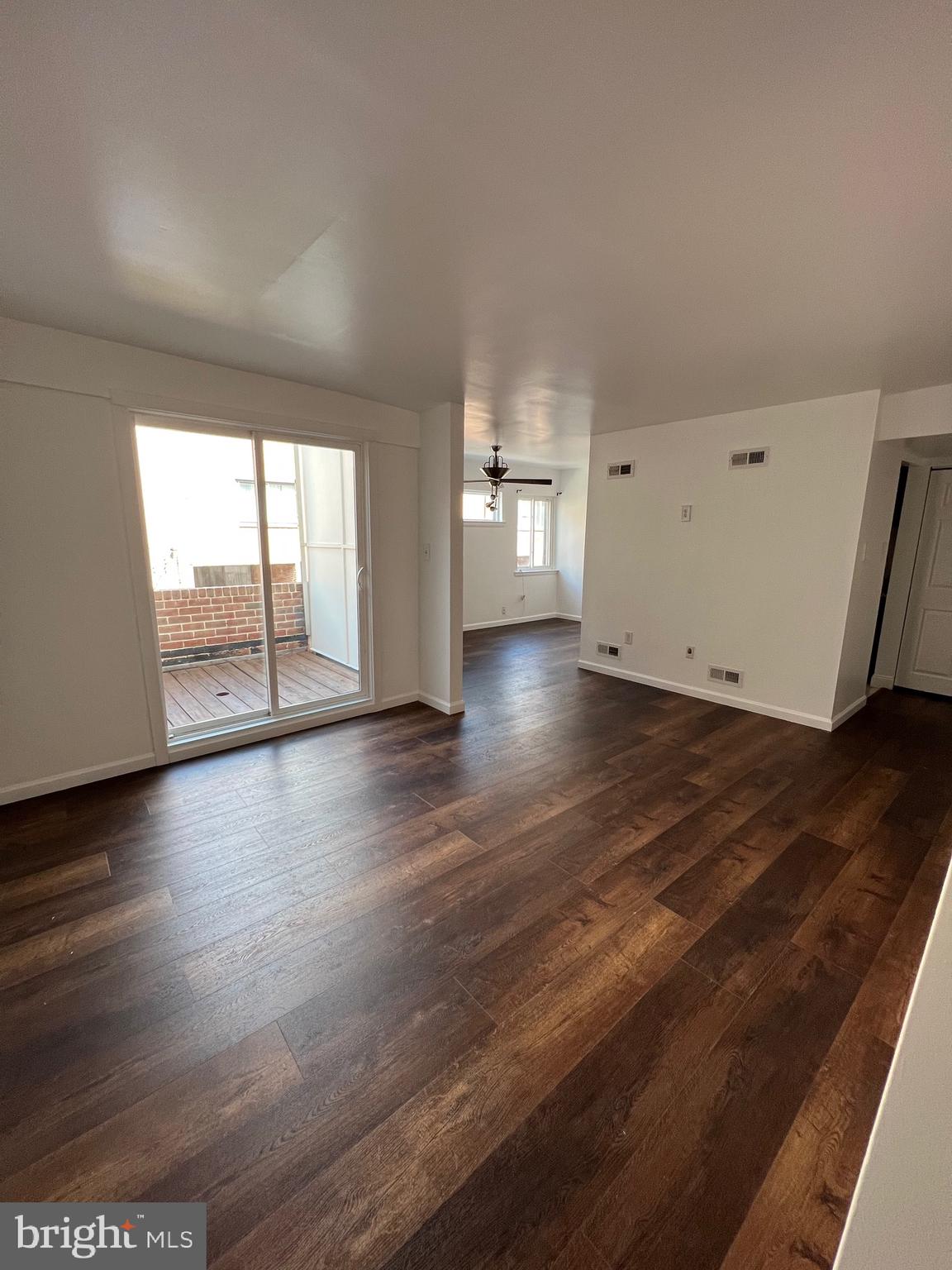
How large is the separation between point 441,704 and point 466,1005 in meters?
2.75

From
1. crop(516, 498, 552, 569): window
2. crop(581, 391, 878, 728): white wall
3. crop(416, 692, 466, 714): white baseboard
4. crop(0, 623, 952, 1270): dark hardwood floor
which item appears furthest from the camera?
crop(516, 498, 552, 569): window

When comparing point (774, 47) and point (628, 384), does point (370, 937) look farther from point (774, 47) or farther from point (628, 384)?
point (628, 384)

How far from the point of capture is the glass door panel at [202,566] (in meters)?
3.43

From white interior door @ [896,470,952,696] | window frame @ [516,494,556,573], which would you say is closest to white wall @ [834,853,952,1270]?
white interior door @ [896,470,952,696]

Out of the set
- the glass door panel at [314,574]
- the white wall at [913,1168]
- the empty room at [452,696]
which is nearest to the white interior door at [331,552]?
the glass door panel at [314,574]

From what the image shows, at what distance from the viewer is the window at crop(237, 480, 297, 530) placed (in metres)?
3.62

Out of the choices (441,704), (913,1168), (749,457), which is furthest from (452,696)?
(913,1168)

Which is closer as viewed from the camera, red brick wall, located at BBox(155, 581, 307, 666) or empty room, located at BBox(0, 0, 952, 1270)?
empty room, located at BBox(0, 0, 952, 1270)

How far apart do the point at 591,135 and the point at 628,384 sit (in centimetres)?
226

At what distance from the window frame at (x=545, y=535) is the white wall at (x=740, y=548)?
270cm

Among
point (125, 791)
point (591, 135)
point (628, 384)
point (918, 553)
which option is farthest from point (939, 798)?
Result: point (125, 791)

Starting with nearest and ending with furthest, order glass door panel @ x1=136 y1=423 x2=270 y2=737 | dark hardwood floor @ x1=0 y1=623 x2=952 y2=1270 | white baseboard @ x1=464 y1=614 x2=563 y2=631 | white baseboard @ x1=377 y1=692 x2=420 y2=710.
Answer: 1. dark hardwood floor @ x1=0 y1=623 x2=952 y2=1270
2. glass door panel @ x1=136 y1=423 x2=270 y2=737
3. white baseboard @ x1=377 y1=692 x2=420 y2=710
4. white baseboard @ x1=464 y1=614 x2=563 y2=631

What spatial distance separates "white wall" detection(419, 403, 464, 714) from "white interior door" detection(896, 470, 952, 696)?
4.30 metres

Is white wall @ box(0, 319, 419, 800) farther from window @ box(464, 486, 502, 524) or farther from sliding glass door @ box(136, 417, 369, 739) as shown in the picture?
window @ box(464, 486, 502, 524)
